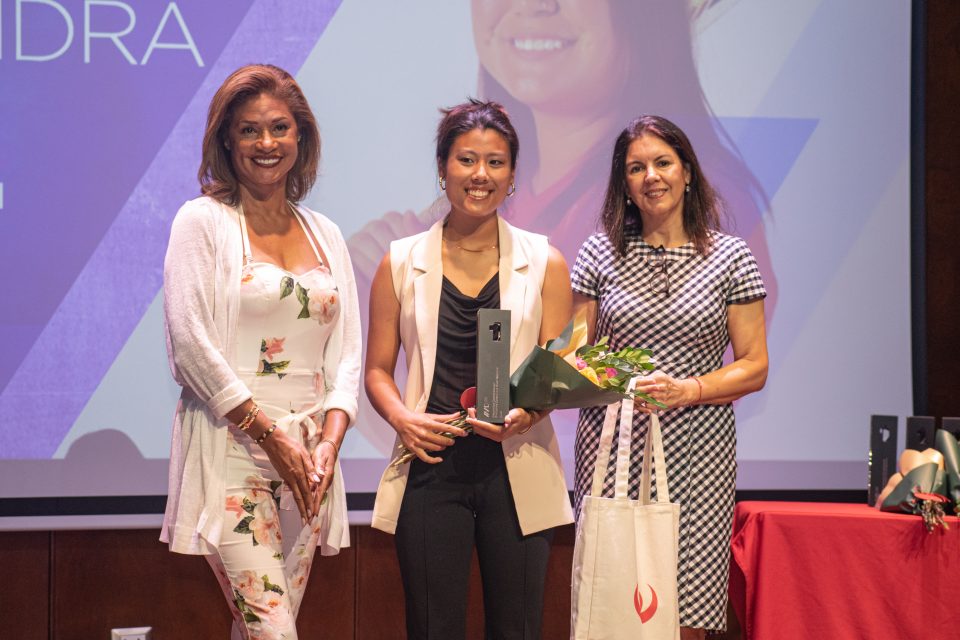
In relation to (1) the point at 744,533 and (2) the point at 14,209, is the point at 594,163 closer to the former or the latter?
(1) the point at 744,533

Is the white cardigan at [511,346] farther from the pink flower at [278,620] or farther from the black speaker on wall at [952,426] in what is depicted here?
the black speaker on wall at [952,426]

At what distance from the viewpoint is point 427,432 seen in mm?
2371

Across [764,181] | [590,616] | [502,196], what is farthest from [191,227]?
[764,181]

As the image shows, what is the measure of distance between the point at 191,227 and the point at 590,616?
48.9 inches

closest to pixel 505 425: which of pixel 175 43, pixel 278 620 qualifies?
pixel 278 620

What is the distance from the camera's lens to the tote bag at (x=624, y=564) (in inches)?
89.0

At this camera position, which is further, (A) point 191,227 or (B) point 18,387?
(B) point 18,387

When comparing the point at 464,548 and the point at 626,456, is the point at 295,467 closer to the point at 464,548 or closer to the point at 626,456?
the point at 464,548

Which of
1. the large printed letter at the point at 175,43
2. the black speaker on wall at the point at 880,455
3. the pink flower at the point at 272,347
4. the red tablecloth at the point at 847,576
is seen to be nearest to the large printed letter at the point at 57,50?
the large printed letter at the point at 175,43

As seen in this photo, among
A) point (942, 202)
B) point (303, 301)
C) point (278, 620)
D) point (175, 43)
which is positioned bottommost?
point (278, 620)

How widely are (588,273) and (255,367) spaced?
943 millimetres

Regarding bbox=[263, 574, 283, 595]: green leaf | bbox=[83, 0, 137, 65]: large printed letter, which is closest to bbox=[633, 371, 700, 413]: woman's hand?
bbox=[263, 574, 283, 595]: green leaf

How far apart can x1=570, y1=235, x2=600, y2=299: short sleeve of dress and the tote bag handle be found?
0.43 meters

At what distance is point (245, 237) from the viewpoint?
2.35m
